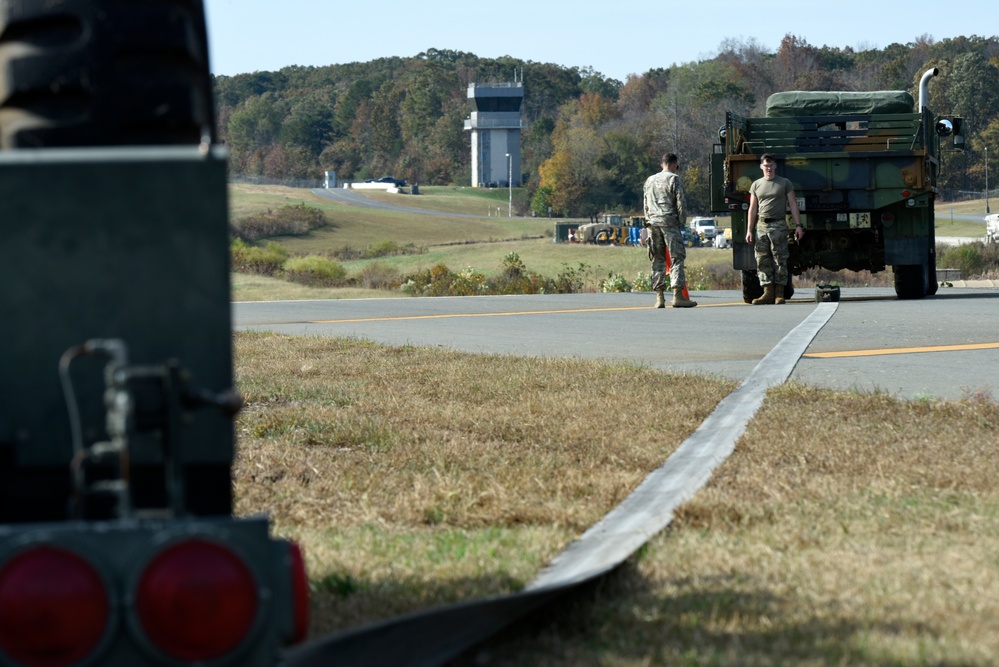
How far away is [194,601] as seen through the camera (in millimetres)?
1845

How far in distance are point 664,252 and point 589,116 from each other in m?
141

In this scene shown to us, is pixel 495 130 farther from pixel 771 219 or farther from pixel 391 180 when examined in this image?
pixel 771 219

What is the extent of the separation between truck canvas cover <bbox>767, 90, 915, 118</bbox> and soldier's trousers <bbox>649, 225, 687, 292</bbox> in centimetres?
356

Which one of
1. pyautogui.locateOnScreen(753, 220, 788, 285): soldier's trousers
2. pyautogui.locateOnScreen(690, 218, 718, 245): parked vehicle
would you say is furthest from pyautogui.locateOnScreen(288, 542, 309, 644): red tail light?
pyautogui.locateOnScreen(690, 218, 718, 245): parked vehicle

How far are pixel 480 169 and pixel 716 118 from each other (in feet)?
160

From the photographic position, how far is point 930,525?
12.9 feet

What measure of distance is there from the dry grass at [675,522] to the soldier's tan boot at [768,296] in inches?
384

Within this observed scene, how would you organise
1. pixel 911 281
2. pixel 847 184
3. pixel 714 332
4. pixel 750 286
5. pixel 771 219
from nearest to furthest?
1. pixel 714 332
2. pixel 771 219
3. pixel 847 184
4. pixel 750 286
5. pixel 911 281

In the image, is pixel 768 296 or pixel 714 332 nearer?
pixel 714 332

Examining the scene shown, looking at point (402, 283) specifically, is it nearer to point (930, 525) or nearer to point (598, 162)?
point (930, 525)

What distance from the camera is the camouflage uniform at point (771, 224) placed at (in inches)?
643

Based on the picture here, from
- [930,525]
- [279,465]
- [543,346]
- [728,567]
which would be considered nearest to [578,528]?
[728,567]

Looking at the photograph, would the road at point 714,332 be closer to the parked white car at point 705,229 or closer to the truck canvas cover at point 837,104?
the truck canvas cover at point 837,104

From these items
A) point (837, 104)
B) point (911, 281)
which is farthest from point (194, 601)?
point (837, 104)
